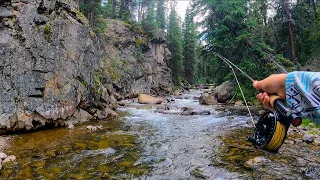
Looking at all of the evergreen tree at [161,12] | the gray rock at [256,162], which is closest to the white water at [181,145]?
the gray rock at [256,162]

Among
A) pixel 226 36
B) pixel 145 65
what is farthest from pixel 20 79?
pixel 145 65

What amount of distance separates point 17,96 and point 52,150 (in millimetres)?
2969

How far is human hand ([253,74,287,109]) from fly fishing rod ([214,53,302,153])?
4cm

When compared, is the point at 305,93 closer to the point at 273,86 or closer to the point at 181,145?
the point at 273,86

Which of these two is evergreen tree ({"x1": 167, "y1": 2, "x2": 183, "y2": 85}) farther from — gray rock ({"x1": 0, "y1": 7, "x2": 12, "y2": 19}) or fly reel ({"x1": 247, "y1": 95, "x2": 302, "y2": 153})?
fly reel ({"x1": 247, "y1": 95, "x2": 302, "y2": 153})

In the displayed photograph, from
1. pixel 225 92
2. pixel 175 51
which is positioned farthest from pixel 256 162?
pixel 175 51

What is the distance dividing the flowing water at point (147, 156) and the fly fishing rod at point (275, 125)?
2326 mm

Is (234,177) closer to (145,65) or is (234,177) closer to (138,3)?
(145,65)

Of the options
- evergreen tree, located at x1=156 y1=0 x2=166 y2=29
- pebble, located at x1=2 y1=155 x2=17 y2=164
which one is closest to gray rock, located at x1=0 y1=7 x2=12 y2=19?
pebble, located at x1=2 y1=155 x2=17 y2=164

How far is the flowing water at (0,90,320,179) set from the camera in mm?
4703

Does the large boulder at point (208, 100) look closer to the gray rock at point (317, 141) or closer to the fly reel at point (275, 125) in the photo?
the gray rock at point (317, 141)

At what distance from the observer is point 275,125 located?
82.8 inches

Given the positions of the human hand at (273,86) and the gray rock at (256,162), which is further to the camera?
the gray rock at (256,162)

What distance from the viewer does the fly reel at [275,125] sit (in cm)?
178
